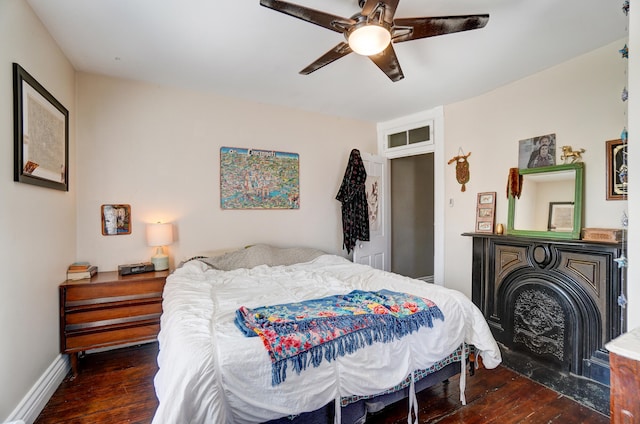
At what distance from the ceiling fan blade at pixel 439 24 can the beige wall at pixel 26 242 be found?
2.14 meters

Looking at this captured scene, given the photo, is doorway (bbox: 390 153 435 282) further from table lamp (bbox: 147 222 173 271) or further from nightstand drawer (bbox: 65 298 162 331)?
nightstand drawer (bbox: 65 298 162 331)

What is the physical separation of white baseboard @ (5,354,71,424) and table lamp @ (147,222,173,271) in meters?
0.95

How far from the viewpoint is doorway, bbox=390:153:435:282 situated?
16.2 feet

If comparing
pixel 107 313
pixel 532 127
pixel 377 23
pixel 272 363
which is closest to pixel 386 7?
pixel 377 23

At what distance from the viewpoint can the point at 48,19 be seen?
2.03 metres

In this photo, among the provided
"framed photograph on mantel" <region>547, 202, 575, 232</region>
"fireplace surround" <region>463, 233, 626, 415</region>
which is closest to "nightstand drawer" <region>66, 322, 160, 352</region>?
"fireplace surround" <region>463, 233, 626, 415</region>

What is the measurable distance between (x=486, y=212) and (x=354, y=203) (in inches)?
59.0

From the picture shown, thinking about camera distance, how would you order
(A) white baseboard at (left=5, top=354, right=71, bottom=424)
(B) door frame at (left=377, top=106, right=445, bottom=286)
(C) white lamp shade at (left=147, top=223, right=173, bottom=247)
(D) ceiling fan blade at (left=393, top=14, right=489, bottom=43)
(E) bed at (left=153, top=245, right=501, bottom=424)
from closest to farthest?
(E) bed at (left=153, top=245, right=501, bottom=424), (D) ceiling fan blade at (left=393, top=14, right=489, bottom=43), (A) white baseboard at (left=5, top=354, right=71, bottom=424), (C) white lamp shade at (left=147, top=223, right=173, bottom=247), (B) door frame at (left=377, top=106, right=445, bottom=286)

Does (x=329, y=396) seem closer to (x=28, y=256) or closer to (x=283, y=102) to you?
(x=28, y=256)

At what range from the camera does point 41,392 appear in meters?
1.99

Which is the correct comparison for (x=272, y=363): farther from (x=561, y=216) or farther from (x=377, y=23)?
(x=561, y=216)

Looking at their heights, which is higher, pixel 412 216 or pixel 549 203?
pixel 549 203

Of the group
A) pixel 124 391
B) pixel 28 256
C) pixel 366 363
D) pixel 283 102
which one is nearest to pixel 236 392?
pixel 366 363

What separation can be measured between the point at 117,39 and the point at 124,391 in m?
2.56
